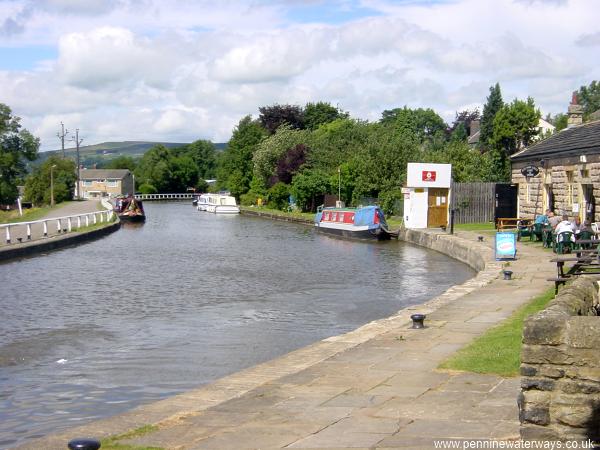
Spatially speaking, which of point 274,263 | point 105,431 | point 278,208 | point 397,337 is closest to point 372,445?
point 105,431

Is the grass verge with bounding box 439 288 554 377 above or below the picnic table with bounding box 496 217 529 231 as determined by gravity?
below

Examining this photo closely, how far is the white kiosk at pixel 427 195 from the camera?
37594 mm

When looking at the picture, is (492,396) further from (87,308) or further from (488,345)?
(87,308)

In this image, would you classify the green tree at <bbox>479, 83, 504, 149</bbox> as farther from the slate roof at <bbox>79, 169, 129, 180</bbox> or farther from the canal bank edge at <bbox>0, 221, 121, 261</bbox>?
the slate roof at <bbox>79, 169, 129, 180</bbox>

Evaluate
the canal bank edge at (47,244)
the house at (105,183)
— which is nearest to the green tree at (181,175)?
the house at (105,183)

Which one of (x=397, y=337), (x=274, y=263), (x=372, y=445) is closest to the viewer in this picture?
(x=372, y=445)

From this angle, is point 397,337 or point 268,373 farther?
point 397,337

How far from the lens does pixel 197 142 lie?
626ft

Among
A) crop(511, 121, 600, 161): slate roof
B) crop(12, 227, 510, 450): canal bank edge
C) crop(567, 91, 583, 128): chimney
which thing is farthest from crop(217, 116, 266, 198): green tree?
crop(12, 227, 510, 450): canal bank edge

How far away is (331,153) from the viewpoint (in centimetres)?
6197

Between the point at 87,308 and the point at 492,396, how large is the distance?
471 inches

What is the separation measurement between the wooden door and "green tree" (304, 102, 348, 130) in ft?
175

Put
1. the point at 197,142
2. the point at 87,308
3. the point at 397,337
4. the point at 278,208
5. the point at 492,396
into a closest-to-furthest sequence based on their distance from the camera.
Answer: the point at 492,396
the point at 397,337
the point at 87,308
the point at 278,208
the point at 197,142

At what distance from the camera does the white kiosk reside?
3759cm
